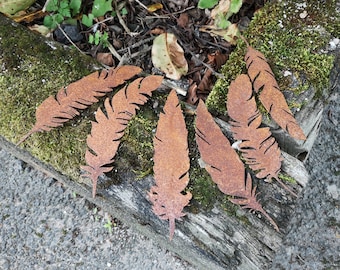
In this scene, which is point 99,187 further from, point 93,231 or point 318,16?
point 318,16

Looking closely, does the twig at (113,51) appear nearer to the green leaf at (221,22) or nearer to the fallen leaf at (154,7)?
the fallen leaf at (154,7)

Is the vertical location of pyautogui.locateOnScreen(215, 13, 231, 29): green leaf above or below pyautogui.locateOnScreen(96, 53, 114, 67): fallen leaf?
above

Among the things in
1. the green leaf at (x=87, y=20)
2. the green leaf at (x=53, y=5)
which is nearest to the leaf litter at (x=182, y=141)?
the green leaf at (x=87, y=20)

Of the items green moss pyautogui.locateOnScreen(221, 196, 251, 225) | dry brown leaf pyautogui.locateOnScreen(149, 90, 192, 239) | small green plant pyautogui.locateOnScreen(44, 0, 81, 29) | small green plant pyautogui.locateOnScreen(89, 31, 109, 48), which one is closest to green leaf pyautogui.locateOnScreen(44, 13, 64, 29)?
small green plant pyautogui.locateOnScreen(44, 0, 81, 29)

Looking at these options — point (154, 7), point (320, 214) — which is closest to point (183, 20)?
point (154, 7)

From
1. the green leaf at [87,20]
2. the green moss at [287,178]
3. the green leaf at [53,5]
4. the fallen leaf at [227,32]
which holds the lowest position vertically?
the green leaf at [53,5]

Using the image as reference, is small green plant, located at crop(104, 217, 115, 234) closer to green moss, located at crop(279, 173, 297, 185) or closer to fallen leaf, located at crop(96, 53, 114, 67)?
fallen leaf, located at crop(96, 53, 114, 67)
